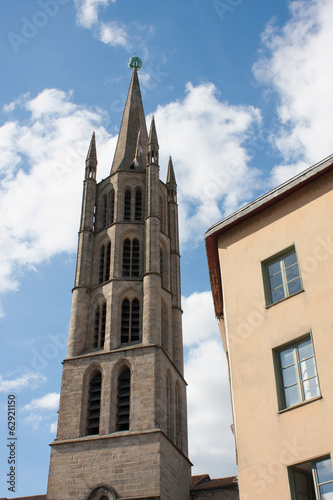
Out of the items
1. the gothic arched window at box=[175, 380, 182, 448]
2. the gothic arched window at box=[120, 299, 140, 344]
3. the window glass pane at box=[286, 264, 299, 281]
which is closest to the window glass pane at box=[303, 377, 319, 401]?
the window glass pane at box=[286, 264, 299, 281]

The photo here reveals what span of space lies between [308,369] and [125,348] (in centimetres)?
1997

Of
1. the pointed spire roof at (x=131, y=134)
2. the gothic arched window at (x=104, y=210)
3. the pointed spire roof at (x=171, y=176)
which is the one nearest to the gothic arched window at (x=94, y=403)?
the gothic arched window at (x=104, y=210)

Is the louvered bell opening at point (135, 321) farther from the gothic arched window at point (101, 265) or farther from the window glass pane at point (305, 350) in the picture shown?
the window glass pane at point (305, 350)

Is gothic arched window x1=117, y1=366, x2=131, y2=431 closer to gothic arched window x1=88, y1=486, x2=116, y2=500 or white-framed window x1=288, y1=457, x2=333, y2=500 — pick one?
gothic arched window x1=88, y1=486, x2=116, y2=500

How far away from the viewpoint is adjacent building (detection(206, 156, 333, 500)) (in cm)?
1041

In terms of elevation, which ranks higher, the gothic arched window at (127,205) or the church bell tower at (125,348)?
the gothic arched window at (127,205)

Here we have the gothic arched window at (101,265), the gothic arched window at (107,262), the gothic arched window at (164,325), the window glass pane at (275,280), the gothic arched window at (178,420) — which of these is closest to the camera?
the window glass pane at (275,280)

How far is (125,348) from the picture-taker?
99.1ft

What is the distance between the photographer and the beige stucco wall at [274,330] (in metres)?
10.5

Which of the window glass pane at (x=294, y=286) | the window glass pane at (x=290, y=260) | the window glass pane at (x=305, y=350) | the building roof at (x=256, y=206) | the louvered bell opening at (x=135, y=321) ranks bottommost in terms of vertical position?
the window glass pane at (x=305, y=350)

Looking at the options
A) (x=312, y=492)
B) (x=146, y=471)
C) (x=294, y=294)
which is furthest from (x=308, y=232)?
(x=146, y=471)

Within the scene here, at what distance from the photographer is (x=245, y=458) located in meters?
11.3

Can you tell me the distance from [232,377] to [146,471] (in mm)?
15019

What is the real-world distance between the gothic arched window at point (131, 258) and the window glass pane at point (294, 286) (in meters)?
22.3
